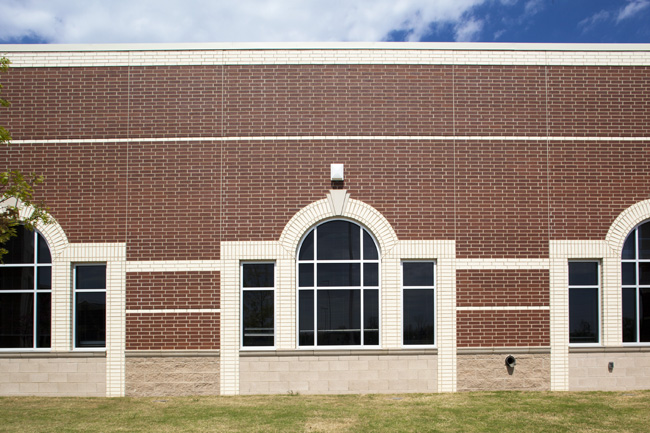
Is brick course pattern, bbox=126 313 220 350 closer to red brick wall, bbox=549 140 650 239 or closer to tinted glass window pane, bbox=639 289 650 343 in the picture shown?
red brick wall, bbox=549 140 650 239

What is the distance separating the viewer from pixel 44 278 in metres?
12.3

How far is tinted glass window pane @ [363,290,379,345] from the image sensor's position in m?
12.1

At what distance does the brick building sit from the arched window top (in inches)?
1.8

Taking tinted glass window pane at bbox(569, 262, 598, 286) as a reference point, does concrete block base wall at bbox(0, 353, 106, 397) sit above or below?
below

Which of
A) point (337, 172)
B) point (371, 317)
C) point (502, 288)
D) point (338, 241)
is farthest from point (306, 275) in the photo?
point (502, 288)

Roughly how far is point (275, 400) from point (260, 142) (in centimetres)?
558

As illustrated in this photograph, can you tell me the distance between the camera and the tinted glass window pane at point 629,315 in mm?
12250

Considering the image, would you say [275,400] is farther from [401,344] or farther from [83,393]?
[83,393]

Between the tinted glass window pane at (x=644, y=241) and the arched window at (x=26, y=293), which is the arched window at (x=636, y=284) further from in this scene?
the arched window at (x=26, y=293)

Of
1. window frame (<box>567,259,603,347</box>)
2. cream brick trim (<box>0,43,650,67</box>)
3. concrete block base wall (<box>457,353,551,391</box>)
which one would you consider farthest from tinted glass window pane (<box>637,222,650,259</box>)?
cream brick trim (<box>0,43,650,67</box>)

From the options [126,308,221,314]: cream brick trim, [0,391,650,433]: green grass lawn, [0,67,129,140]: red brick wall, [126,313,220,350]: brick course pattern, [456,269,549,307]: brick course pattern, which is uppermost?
[0,67,129,140]: red brick wall

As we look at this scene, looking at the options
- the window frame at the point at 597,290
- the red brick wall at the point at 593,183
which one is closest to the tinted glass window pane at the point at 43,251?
the red brick wall at the point at 593,183

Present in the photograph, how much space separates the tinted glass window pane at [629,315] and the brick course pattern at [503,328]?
1835mm

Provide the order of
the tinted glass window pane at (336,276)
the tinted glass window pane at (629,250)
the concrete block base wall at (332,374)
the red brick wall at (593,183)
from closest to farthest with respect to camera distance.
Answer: the concrete block base wall at (332,374) < the tinted glass window pane at (336,276) < the red brick wall at (593,183) < the tinted glass window pane at (629,250)
